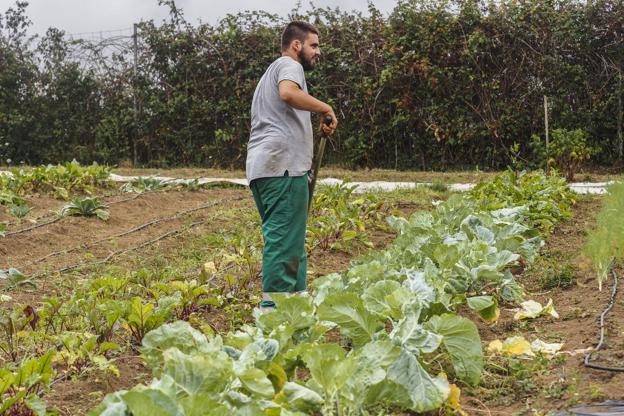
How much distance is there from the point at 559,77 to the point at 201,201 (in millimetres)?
5731

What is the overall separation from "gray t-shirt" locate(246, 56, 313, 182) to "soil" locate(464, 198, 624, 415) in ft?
4.08

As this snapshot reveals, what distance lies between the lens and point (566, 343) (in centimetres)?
350

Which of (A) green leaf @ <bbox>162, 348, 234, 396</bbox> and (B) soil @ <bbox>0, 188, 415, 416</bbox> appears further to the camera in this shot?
(B) soil @ <bbox>0, 188, 415, 416</bbox>

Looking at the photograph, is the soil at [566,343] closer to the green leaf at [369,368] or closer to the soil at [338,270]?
the soil at [338,270]

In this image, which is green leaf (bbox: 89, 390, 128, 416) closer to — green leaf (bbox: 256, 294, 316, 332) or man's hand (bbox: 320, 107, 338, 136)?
green leaf (bbox: 256, 294, 316, 332)

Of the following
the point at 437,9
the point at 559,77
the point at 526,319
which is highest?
the point at 437,9

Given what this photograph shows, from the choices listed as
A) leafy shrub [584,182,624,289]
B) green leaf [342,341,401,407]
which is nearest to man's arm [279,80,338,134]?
leafy shrub [584,182,624,289]

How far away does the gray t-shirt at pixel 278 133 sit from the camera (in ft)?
14.1

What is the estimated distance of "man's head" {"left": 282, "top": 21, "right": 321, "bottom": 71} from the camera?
4406 millimetres

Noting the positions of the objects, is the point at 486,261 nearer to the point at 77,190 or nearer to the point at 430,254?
the point at 430,254

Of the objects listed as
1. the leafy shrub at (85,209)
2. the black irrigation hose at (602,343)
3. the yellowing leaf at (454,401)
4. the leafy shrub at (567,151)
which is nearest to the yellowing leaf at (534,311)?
the black irrigation hose at (602,343)

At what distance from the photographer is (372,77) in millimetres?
13141

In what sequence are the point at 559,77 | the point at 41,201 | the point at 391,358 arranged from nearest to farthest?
1. the point at 391,358
2. the point at 41,201
3. the point at 559,77

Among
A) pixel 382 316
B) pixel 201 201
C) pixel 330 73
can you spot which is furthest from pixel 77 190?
pixel 382 316
